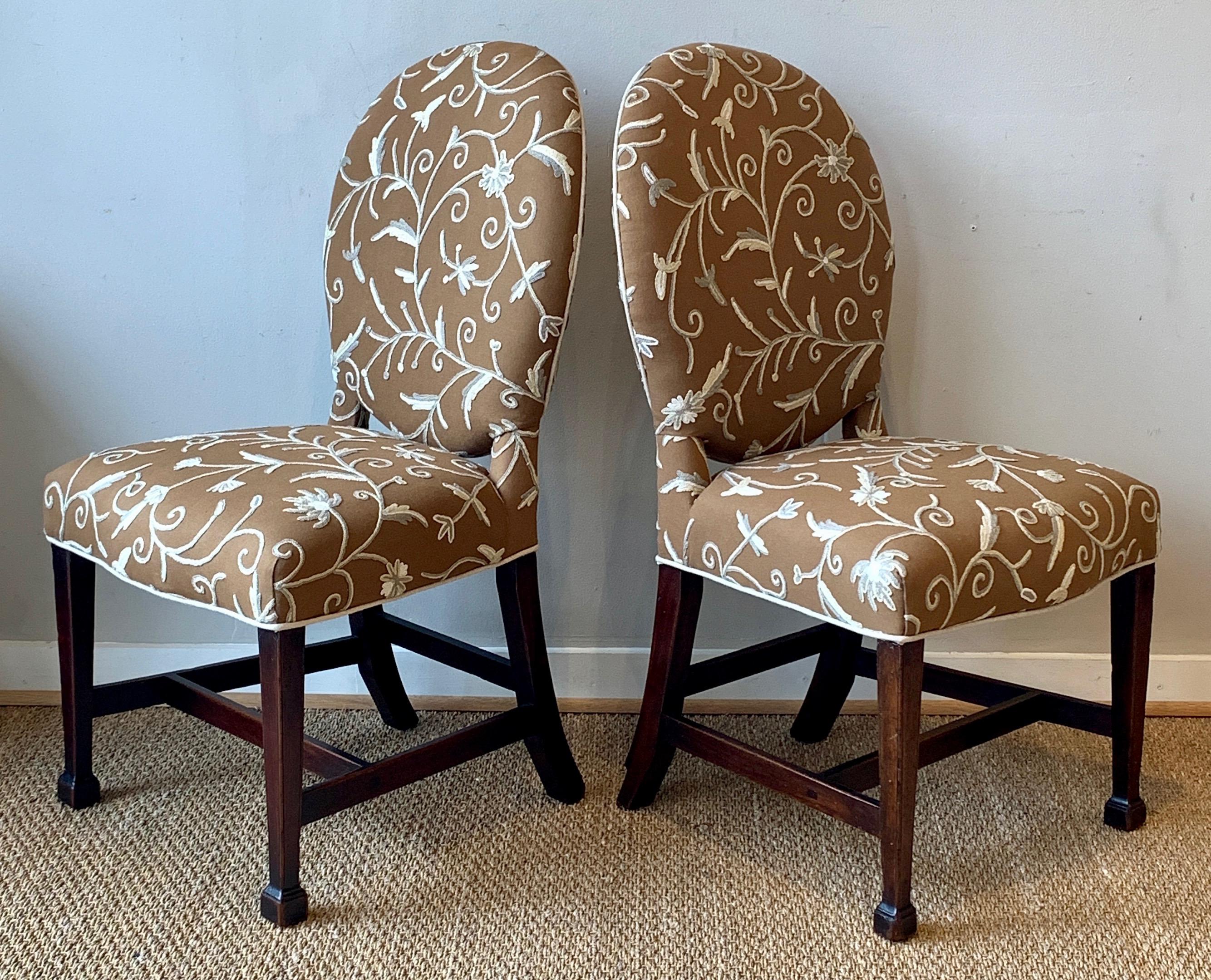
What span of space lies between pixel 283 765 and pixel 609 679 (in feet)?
2.15

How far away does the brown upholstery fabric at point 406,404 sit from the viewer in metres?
0.98

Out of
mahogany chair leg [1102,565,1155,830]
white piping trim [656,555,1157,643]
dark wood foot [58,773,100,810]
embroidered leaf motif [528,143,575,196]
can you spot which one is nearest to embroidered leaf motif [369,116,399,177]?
embroidered leaf motif [528,143,575,196]

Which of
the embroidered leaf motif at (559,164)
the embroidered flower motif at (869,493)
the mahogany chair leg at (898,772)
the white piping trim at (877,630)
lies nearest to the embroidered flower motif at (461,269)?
the embroidered leaf motif at (559,164)

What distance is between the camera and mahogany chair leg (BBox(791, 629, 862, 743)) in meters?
1.41

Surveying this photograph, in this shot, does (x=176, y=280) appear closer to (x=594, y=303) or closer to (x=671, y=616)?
(x=594, y=303)

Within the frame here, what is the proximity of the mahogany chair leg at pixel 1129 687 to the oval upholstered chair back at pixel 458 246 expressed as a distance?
0.68 m

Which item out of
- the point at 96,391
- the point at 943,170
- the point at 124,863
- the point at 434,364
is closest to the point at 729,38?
the point at 943,170

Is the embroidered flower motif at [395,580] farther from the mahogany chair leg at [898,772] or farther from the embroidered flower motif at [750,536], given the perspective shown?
A: the mahogany chair leg at [898,772]

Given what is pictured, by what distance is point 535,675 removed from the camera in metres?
1.24

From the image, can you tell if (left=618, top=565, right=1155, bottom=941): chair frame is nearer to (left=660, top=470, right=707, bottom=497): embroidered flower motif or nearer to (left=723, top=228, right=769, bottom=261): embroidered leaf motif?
(left=660, top=470, right=707, bottom=497): embroidered flower motif

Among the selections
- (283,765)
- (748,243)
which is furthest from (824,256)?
(283,765)

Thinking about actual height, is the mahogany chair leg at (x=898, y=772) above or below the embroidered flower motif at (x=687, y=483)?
below

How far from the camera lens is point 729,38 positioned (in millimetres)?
1401

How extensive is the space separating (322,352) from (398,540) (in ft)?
1.93
